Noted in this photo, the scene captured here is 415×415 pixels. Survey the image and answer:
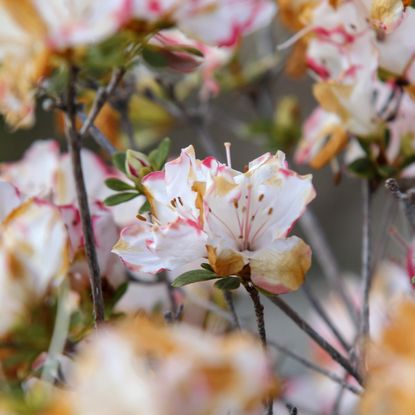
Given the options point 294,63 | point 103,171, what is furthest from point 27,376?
point 294,63

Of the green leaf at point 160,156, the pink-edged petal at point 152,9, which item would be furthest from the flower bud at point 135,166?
the pink-edged petal at point 152,9

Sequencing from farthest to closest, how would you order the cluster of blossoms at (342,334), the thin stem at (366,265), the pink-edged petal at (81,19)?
the cluster of blossoms at (342,334) < the thin stem at (366,265) < the pink-edged petal at (81,19)

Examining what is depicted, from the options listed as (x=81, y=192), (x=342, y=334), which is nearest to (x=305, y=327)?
(x=81, y=192)

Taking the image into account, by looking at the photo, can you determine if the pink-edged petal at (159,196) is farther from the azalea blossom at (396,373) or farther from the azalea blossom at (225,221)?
the azalea blossom at (396,373)

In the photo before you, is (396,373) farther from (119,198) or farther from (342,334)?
(342,334)

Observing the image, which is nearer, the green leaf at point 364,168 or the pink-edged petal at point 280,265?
the pink-edged petal at point 280,265

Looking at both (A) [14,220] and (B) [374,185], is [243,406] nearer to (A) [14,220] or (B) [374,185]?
(A) [14,220]

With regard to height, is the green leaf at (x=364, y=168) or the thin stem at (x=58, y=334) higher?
the thin stem at (x=58, y=334)
